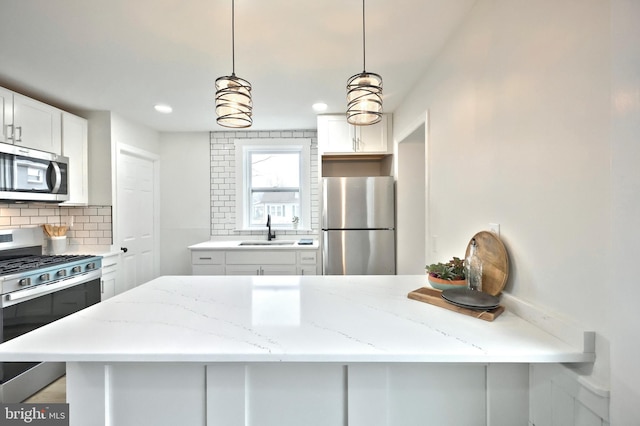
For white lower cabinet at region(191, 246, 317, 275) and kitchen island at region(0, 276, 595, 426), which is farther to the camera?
white lower cabinet at region(191, 246, 317, 275)

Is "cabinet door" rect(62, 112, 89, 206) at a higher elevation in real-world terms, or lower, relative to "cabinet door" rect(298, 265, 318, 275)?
higher

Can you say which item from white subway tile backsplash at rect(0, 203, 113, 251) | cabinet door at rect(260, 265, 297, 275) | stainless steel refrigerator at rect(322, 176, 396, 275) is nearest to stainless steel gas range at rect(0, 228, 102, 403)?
white subway tile backsplash at rect(0, 203, 113, 251)

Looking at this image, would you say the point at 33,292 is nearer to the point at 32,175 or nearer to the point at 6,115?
the point at 32,175

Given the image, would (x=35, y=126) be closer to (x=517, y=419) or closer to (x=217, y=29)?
(x=217, y=29)

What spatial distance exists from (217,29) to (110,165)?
2238 mm

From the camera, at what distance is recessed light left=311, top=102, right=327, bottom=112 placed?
297 centimetres

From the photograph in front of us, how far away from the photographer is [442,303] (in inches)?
49.1

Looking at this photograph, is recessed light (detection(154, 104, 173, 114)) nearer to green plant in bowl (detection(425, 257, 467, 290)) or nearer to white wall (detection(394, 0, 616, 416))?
white wall (detection(394, 0, 616, 416))

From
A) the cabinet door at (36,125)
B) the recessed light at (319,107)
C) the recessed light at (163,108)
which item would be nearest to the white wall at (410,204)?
the recessed light at (319,107)

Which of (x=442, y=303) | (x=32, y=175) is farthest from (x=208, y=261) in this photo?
(x=442, y=303)

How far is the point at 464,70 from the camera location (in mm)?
1628

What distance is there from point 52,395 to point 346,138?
3.44 meters

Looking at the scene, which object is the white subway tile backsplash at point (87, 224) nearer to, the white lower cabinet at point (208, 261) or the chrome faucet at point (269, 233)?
the white lower cabinet at point (208, 261)

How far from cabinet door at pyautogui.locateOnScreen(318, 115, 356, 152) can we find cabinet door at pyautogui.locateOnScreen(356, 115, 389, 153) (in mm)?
82
